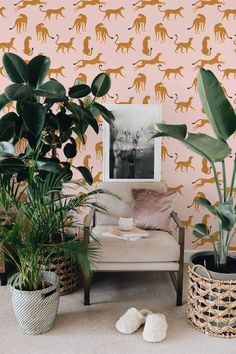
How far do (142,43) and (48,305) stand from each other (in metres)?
2.20

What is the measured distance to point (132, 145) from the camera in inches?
137

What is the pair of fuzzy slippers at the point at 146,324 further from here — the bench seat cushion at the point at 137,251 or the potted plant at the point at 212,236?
the bench seat cushion at the point at 137,251

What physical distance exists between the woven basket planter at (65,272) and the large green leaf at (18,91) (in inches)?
45.8

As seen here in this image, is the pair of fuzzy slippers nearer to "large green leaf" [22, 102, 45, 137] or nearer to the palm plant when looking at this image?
the palm plant

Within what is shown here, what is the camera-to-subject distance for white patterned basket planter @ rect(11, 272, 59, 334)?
2.38m

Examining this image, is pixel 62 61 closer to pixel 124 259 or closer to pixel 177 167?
pixel 177 167

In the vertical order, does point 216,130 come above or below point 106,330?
above

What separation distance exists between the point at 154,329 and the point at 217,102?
1368mm

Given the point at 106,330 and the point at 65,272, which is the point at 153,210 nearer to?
the point at 65,272

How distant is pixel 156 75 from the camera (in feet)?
11.3

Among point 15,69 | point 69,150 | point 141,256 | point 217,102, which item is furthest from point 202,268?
point 15,69

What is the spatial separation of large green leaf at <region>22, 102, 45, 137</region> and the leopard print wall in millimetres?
1202

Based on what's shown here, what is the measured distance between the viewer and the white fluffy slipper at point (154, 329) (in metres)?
2.39

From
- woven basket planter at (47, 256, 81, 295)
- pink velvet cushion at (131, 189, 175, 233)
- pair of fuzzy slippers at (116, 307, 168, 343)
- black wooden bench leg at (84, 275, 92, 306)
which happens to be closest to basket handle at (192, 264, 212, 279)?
pair of fuzzy slippers at (116, 307, 168, 343)
